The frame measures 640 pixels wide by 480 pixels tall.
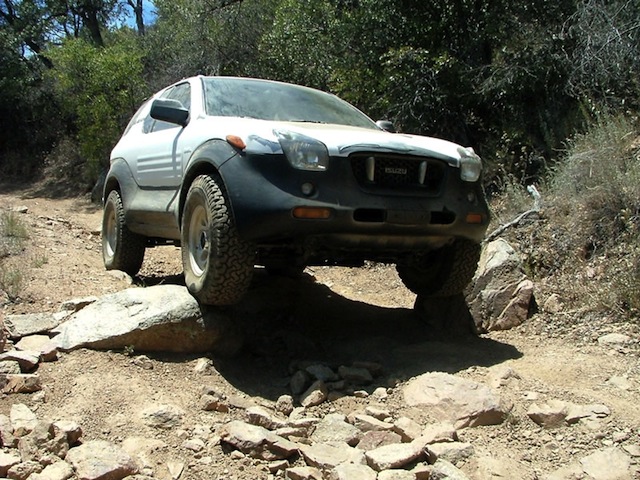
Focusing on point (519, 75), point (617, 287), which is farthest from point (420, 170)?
point (519, 75)

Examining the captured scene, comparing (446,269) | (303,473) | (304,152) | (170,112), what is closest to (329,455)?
(303,473)

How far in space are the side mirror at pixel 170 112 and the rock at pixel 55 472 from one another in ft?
8.79

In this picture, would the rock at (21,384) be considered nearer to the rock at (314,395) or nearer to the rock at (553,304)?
the rock at (314,395)

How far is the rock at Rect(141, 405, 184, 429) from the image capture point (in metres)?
3.48

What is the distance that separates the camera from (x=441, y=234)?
4430 millimetres

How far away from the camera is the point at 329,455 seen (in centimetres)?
320

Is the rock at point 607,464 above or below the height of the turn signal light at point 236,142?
below

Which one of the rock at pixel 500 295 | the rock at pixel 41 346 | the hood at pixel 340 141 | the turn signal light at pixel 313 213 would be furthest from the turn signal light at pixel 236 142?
the rock at pixel 500 295

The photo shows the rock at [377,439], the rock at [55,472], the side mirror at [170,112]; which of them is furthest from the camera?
the side mirror at [170,112]

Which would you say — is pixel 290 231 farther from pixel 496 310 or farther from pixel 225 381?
pixel 496 310

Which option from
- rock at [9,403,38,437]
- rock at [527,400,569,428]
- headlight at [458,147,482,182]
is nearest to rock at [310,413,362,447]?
rock at [527,400,569,428]

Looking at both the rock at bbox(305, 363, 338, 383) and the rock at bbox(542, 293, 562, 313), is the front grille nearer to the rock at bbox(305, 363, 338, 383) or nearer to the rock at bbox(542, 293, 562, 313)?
the rock at bbox(305, 363, 338, 383)

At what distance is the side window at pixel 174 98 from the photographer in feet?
17.9

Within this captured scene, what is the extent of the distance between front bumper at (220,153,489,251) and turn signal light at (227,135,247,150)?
0.06 m
